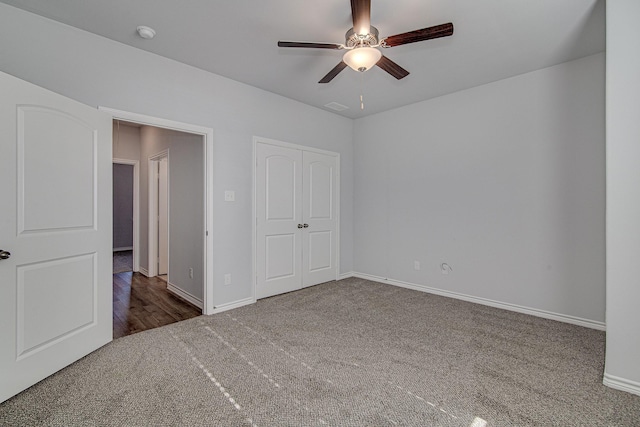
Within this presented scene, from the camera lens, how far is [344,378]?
2.09 metres

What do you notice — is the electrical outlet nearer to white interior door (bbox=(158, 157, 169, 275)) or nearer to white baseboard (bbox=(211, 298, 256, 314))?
white baseboard (bbox=(211, 298, 256, 314))

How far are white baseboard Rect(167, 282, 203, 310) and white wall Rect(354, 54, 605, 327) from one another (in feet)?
8.87

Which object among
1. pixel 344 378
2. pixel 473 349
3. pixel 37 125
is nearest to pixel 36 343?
pixel 37 125

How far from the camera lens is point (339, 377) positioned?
210 centimetres

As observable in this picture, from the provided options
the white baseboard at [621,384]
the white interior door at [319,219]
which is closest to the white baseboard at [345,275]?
the white interior door at [319,219]

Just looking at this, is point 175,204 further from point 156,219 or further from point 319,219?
point 319,219

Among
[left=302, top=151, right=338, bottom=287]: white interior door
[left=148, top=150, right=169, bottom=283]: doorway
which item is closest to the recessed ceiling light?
[left=302, top=151, right=338, bottom=287]: white interior door

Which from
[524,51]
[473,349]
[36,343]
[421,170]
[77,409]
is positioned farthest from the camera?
[421,170]

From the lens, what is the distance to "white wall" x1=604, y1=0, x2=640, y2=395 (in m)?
1.94

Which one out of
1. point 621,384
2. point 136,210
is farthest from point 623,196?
point 136,210

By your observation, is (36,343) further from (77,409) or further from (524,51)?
(524,51)

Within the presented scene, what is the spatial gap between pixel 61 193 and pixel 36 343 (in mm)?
1052

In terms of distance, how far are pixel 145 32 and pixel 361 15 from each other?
6.17 ft

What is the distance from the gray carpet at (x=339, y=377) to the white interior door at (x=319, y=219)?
1.34 metres
